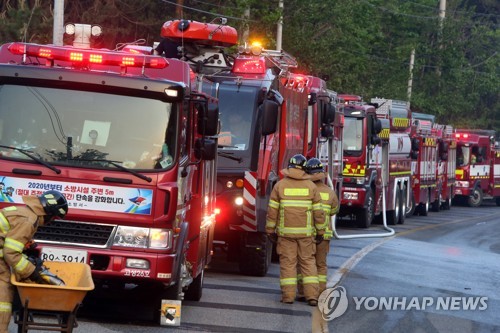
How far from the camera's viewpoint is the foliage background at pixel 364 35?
119 ft

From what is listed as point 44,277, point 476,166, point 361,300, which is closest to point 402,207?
point 476,166

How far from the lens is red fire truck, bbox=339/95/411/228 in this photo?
27.4 metres

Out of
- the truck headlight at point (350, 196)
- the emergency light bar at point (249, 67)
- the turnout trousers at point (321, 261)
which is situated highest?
the emergency light bar at point (249, 67)

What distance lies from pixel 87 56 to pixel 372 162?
18.4 meters

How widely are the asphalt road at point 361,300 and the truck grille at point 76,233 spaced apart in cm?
80

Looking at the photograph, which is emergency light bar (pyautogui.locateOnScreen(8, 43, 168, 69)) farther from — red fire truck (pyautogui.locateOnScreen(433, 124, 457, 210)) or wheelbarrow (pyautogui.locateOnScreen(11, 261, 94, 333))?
red fire truck (pyautogui.locateOnScreen(433, 124, 457, 210))

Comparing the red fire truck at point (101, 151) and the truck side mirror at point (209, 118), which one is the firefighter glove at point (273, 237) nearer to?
the truck side mirror at point (209, 118)

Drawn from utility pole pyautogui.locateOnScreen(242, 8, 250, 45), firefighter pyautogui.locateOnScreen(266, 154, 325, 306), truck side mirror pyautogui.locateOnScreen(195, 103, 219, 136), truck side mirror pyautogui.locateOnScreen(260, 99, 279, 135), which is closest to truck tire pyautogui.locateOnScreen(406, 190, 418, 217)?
utility pole pyautogui.locateOnScreen(242, 8, 250, 45)

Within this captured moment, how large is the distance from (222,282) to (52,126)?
16.2ft

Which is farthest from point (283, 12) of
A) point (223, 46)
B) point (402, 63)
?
point (402, 63)

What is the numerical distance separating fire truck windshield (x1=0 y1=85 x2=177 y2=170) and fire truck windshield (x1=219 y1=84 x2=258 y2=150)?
15.7 feet

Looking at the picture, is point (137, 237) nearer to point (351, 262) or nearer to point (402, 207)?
point (351, 262)

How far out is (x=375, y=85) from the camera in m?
54.2

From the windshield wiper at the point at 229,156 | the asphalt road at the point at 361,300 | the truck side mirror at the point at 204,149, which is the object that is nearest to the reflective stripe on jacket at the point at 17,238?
the asphalt road at the point at 361,300
